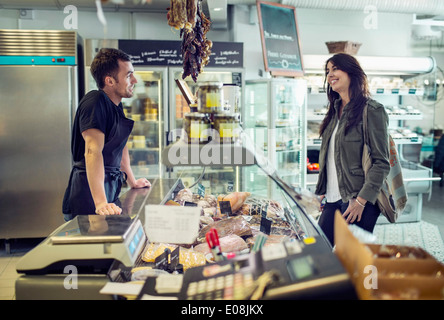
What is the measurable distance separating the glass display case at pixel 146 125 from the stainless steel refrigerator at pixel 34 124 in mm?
903

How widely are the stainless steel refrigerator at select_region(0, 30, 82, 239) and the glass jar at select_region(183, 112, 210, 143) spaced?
12.9 ft

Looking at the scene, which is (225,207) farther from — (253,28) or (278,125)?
(253,28)

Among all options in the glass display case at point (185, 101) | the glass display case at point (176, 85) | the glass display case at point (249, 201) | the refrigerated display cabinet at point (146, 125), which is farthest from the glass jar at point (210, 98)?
the refrigerated display cabinet at point (146, 125)

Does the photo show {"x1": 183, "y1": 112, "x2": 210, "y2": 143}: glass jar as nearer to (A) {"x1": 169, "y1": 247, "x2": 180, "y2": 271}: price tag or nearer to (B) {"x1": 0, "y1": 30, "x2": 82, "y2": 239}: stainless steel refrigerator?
(A) {"x1": 169, "y1": 247, "x2": 180, "y2": 271}: price tag

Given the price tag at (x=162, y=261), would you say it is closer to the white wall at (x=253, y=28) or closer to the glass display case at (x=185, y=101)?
the glass display case at (x=185, y=101)

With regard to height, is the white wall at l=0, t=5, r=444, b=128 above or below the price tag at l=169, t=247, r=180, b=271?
above

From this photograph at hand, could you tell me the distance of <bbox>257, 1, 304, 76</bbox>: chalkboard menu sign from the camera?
223 inches

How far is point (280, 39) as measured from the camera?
19.1ft

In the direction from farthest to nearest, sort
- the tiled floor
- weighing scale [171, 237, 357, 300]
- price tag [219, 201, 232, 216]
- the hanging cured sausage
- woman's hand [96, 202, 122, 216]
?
the tiled floor → price tag [219, 201, 232, 216] → the hanging cured sausage → woman's hand [96, 202, 122, 216] → weighing scale [171, 237, 357, 300]

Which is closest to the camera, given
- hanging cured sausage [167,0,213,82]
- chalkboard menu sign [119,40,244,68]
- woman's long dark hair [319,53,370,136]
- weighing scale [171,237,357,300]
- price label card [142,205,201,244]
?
weighing scale [171,237,357,300]

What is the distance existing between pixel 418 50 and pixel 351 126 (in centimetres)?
835

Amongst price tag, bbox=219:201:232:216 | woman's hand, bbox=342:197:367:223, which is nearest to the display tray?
price tag, bbox=219:201:232:216

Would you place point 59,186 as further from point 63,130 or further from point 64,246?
point 64,246
